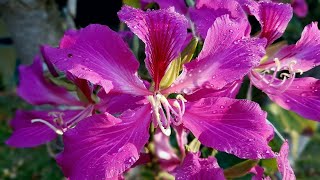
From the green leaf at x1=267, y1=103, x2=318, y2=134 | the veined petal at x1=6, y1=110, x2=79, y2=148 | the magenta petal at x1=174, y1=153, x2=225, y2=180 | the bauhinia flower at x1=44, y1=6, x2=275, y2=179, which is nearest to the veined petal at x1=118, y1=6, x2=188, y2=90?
the bauhinia flower at x1=44, y1=6, x2=275, y2=179

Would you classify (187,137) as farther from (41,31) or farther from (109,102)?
(41,31)

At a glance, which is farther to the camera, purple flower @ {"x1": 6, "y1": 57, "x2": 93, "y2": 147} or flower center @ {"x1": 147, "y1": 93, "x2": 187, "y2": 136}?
purple flower @ {"x1": 6, "y1": 57, "x2": 93, "y2": 147}

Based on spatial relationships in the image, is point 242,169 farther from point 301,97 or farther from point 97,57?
point 97,57

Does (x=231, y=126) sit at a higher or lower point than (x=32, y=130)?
higher

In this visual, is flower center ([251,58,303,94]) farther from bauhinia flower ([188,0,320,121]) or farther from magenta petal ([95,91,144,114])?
magenta petal ([95,91,144,114])

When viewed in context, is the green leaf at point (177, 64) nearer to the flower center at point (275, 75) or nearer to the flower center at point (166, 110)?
the flower center at point (166, 110)

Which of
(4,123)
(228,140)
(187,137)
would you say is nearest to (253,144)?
(228,140)

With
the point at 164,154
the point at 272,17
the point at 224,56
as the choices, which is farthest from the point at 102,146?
the point at 164,154

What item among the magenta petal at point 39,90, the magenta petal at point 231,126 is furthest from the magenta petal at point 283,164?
the magenta petal at point 39,90
